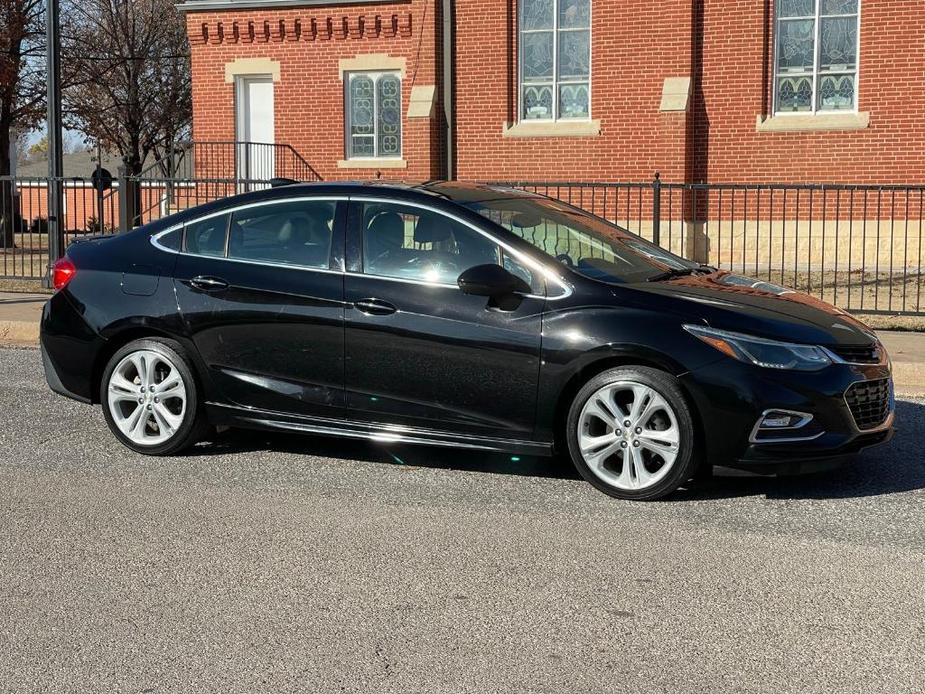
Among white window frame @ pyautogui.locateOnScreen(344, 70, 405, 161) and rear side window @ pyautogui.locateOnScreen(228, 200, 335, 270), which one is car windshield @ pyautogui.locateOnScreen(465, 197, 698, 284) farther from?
white window frame @ pyautogui.locateOnScreen(344, 70, 405, 161)

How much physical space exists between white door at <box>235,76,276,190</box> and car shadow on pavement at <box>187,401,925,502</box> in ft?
54.3

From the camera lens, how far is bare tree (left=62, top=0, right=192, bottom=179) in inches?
1836

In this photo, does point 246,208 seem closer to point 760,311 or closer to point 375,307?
point 375,307

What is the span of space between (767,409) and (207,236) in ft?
11.1

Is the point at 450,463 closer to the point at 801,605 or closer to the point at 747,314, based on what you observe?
the point at 747,314

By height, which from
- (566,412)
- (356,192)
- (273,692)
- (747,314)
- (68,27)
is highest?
(68,27)

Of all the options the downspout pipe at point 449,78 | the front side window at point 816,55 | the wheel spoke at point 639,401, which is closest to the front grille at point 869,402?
the wheel spoke at point 639,401

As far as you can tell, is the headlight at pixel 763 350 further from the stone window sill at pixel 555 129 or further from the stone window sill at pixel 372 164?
the stone window sill at pixel 372 164

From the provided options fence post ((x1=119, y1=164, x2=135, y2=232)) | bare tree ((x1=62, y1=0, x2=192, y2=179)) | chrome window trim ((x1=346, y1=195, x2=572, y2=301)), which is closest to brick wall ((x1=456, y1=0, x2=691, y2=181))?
fence post ((x1=119, y1=164, x2=135, y2=232))

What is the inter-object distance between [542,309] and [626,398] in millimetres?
630

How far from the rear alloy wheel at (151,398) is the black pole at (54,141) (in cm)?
992

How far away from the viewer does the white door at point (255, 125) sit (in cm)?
2384

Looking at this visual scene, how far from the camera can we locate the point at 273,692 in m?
3.87

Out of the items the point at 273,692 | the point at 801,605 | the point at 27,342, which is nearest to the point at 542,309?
the point at 801,605
